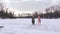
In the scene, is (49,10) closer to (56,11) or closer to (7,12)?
(56,11)

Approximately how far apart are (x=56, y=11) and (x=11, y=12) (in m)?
17.9

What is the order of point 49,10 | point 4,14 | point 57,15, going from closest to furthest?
point 57,15 → point 49,10 → point 4,14

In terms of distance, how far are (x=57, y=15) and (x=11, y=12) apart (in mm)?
18801

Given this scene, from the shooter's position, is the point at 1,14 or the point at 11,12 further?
the point at 11,12

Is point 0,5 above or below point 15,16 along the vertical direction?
above

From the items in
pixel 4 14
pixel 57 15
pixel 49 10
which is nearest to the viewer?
pixel 57 15

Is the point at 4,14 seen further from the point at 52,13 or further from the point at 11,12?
the point at 52,13

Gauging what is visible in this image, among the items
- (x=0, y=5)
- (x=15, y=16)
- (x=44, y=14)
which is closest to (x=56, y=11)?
(x=44, y=14)

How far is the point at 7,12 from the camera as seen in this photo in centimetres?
5769

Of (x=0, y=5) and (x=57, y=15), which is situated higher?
(x=0, y=5)

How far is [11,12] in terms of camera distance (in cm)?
5816

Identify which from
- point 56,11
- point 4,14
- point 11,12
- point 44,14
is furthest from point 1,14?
point 56,11

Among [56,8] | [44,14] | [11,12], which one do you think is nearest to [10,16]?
[11,12]

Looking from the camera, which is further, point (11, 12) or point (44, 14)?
point (11, 12)
